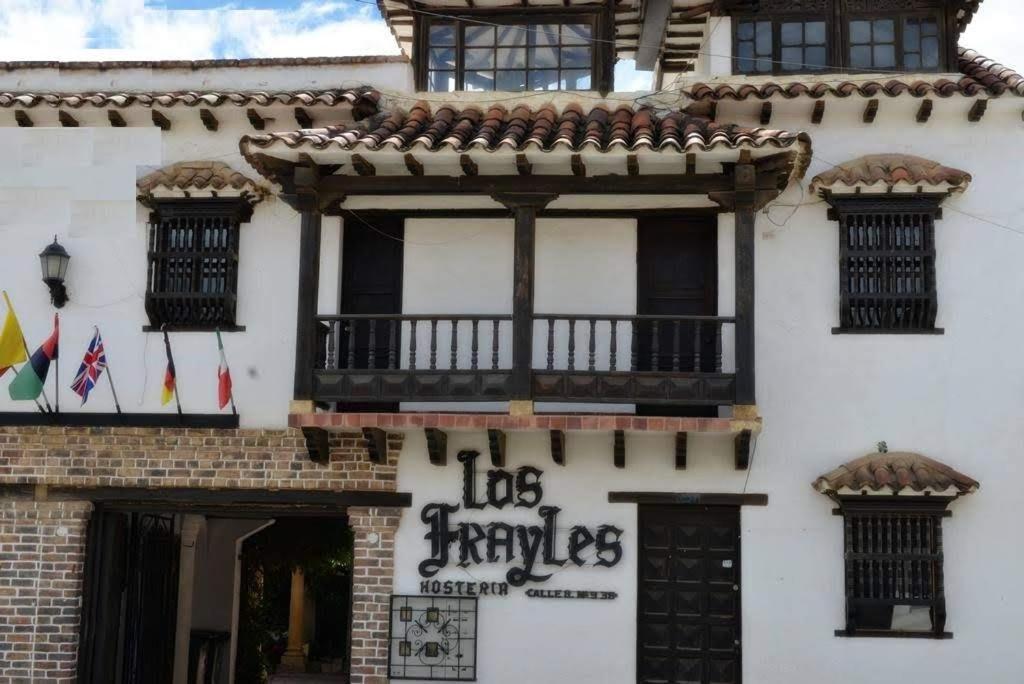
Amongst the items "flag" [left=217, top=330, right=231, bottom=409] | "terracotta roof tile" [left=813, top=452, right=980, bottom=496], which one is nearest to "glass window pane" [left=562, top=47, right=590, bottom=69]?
"flag" [left=217, top=330, right=231, bottom=409]

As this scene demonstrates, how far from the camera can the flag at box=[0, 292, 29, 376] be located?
480 inches

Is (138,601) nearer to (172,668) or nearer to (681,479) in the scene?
(172,668)

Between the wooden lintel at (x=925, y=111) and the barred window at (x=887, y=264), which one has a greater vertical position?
the wooden lintel at (x=925, y=111)

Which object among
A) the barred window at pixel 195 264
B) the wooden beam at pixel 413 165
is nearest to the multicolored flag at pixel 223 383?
the barred window at pixel 195 264

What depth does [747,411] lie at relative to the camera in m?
11.5

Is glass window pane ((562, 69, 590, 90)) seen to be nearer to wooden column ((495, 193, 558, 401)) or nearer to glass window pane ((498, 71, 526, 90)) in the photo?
glass window pane ((498, 71, 526, 90))

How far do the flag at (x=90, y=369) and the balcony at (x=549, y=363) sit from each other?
84.7 inches

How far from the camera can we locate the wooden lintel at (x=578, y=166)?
11458mm

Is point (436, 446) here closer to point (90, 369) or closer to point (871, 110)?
point (90, 369)

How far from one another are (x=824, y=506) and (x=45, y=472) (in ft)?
25.1

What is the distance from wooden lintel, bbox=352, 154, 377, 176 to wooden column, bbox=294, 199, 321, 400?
559 millimetres

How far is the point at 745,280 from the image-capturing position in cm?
1161

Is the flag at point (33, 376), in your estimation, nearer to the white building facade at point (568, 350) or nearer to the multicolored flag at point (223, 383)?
the white building facade at point (568, 350)

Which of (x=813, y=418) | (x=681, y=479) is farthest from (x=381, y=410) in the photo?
(x=813, y=418)
